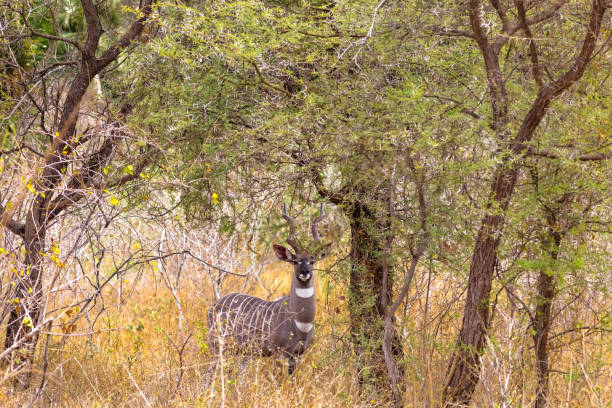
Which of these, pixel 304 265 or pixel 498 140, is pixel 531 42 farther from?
pixel 304 265

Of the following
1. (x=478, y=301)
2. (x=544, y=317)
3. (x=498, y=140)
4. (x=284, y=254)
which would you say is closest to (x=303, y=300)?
(x=284, y=254)

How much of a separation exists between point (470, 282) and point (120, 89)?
3745 mm

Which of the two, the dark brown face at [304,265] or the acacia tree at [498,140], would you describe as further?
the dark brown face at [304,265]

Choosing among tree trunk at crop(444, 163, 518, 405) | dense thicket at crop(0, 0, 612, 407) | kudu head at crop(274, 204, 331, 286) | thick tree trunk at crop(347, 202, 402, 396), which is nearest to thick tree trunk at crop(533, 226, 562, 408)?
dense thicket at crop(0, 0, 612, 407)

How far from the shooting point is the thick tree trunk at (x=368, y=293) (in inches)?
259

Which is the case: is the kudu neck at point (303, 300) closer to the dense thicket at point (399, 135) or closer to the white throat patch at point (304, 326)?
the white throat patch at point (304, 326)

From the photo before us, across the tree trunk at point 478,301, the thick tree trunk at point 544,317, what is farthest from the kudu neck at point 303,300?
the thick tree trunk at point 544,317

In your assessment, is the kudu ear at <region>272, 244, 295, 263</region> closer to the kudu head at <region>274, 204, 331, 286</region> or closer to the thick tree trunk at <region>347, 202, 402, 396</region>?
the kudu head at <region>274, 204, 331, 286</region>

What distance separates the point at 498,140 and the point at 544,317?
157cm

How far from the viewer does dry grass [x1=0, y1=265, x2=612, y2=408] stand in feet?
18.2

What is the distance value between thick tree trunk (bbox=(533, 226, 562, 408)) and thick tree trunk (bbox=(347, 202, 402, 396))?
1320 millimetres

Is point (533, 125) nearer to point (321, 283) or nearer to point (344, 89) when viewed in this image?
point (344, 89)

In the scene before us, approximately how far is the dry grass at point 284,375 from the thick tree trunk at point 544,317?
10 centimetres

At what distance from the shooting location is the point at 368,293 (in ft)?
22.3
